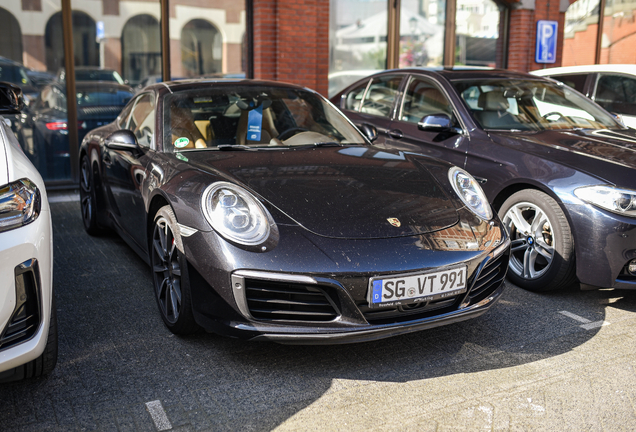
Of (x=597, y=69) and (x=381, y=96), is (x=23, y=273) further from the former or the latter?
(x=597, y=69)

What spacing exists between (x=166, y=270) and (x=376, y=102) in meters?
3.35

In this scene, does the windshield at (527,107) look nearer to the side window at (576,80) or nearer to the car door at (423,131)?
the car door at (423,131)

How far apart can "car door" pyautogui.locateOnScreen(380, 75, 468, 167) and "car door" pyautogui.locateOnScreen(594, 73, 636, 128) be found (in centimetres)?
252

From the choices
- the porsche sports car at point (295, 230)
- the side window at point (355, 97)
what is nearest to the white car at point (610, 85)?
the side window at point (355, 97)

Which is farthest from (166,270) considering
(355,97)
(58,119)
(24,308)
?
(58,119)

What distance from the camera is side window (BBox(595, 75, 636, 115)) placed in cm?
662

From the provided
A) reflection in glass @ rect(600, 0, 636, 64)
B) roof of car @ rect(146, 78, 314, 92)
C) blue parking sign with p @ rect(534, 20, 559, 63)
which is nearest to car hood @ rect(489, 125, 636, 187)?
roof of car @ rect(146, 78, 314, 92)

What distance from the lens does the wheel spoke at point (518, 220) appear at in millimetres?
4180

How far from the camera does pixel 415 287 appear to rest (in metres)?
2.77

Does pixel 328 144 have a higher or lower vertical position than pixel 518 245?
higher

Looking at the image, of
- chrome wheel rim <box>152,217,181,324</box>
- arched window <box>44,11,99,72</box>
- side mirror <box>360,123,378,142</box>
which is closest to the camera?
chrome wheel rim <box>152,217,181,324</box>

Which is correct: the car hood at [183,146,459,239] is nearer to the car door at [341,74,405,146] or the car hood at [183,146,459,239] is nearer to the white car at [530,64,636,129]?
the car door at [341,74,405,146]

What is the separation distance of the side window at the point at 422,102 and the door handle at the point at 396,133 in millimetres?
131

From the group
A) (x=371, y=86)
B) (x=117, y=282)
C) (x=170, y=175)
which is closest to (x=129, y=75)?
(x=371, y=86)
